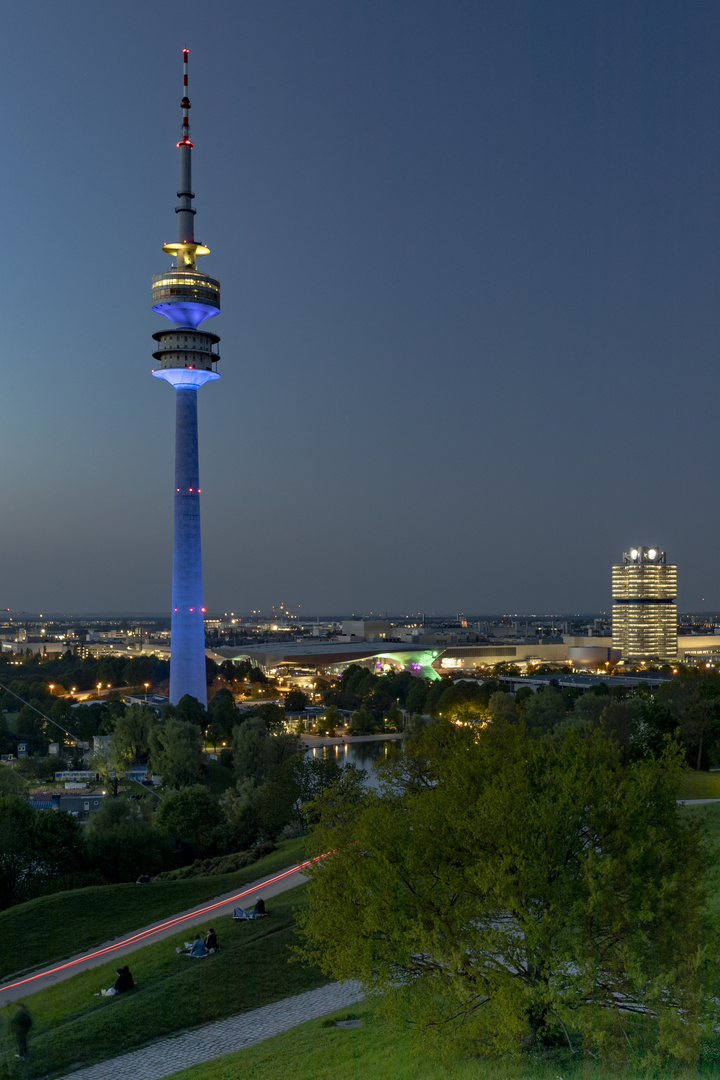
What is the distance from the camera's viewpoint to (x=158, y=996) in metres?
16.5

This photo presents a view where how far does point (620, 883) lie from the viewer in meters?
11.4

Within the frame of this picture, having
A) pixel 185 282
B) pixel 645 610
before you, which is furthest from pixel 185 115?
pixel 645 610

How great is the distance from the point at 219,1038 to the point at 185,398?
64.9m

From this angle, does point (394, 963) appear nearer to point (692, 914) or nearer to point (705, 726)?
point (692, 914)

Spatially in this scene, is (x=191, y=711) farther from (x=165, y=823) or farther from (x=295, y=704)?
(x=165, y=823)

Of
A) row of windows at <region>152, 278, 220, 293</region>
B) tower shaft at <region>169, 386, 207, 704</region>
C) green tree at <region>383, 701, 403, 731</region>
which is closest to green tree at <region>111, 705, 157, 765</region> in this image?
tower shaft at <region>169, 386, 207, 704</region>

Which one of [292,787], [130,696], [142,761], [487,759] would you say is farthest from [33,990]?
[130,696]

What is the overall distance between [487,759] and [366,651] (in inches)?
4649

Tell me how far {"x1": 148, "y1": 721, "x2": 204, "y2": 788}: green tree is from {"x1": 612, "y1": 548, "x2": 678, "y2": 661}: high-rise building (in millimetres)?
108474

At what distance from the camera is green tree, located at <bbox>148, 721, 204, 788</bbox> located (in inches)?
1855

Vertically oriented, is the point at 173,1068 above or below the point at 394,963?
below

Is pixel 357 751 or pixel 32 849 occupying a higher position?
pixel 32 849

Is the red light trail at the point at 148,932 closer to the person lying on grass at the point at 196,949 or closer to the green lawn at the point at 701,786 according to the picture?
the person lying on grass at the point at 196,949

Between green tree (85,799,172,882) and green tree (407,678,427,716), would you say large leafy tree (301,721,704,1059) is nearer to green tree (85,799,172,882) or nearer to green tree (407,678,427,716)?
green tree (85,799,172,882)
